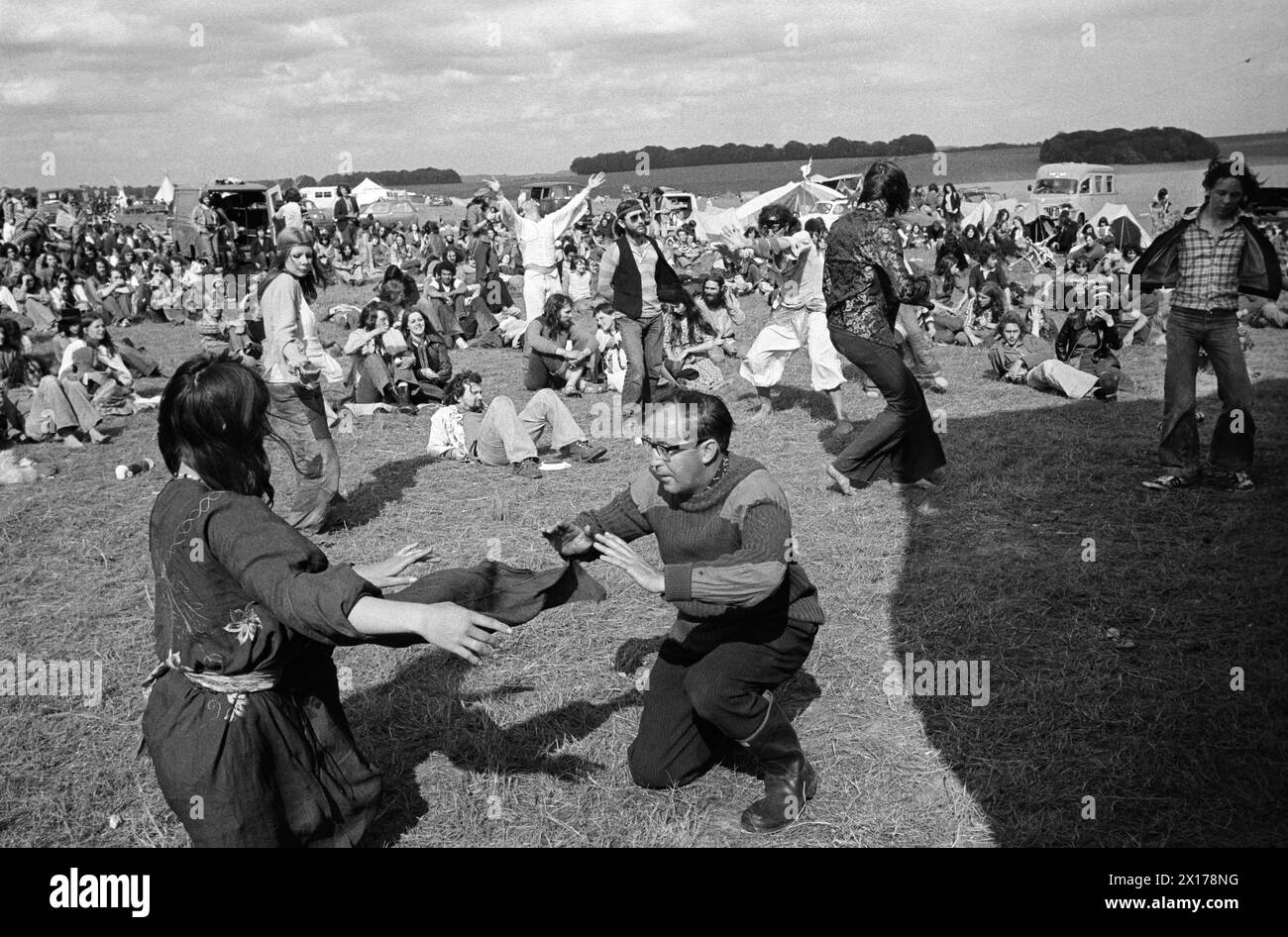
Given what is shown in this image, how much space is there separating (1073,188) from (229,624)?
111 feet

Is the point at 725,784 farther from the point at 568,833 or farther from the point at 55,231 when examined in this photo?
the point at 55,231

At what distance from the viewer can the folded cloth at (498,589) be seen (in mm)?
2996

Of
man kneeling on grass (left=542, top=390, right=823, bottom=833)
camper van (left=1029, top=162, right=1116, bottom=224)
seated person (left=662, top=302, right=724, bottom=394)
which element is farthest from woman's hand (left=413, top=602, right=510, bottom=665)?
camper van (left=1029, top=162, right=1116, bottom=224)

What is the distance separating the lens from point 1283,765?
3543 millimetres

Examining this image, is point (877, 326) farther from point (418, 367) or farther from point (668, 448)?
point (418, 367)

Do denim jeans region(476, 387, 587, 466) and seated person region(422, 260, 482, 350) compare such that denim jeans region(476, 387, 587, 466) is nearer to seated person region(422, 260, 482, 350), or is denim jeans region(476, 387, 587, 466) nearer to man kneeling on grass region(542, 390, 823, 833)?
man kneeling on grass region(542, 390, 823, 833)

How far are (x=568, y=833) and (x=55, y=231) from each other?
95.1ft

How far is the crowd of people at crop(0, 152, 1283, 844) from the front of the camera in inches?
105

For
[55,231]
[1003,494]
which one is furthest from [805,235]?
[55,231]

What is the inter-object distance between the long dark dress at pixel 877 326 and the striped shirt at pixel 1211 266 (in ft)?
4.96

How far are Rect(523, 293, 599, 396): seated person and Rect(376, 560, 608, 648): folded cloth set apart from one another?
7.09 metres

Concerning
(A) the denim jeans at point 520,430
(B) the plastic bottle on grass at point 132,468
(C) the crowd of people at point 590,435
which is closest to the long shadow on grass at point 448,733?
(C) the crowd of people at point 590,435

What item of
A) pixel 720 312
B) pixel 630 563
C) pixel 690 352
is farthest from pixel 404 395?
pixel 630 563

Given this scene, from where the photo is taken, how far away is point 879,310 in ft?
21.0
